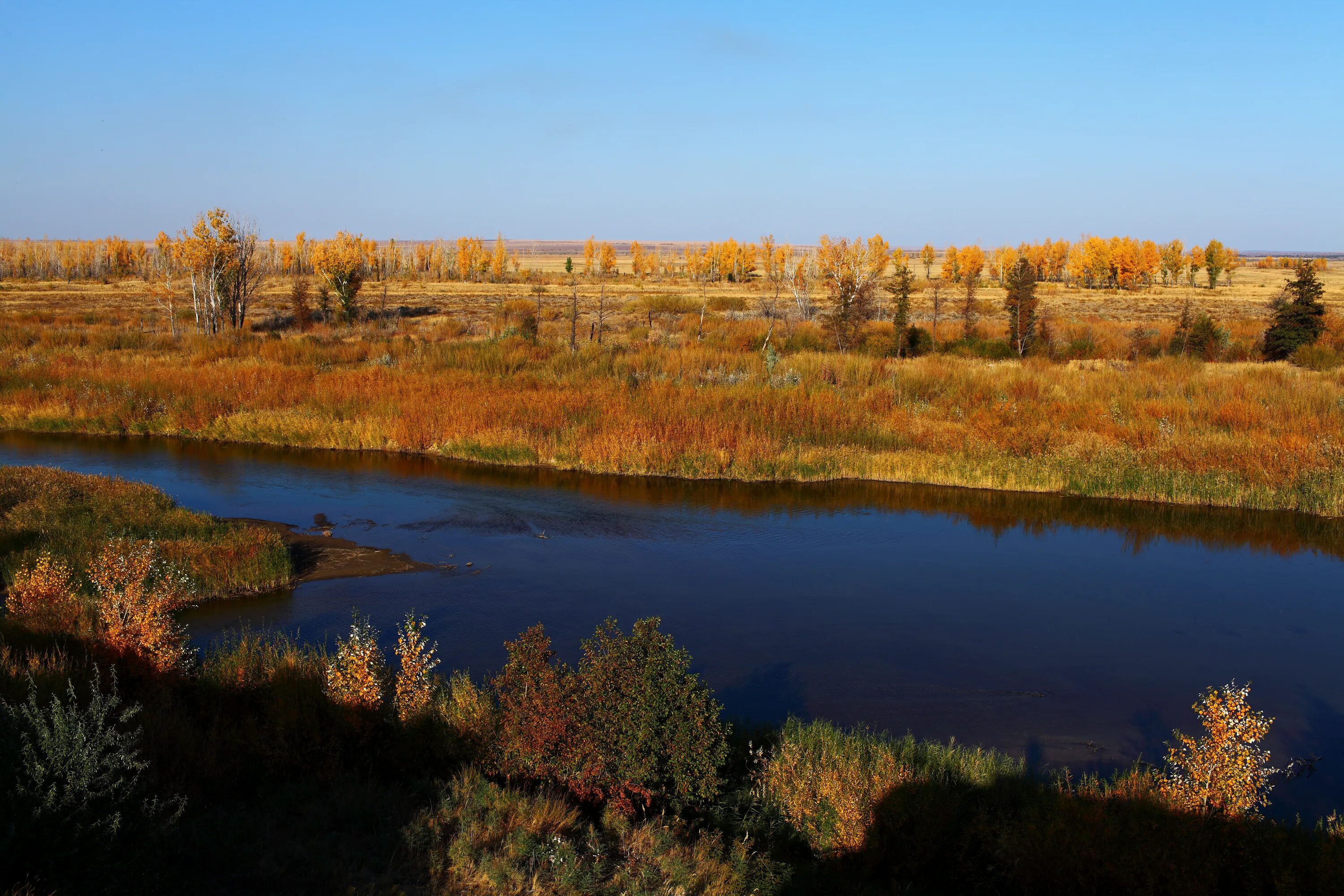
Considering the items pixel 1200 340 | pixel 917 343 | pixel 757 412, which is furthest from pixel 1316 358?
pixel 757 412

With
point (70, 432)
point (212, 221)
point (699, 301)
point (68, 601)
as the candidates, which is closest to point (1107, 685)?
point (68, 601)

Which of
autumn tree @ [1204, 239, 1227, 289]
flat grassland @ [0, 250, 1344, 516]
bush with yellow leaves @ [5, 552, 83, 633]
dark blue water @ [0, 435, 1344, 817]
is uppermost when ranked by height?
autumn tree @ [1204, 239, 1227, 289]

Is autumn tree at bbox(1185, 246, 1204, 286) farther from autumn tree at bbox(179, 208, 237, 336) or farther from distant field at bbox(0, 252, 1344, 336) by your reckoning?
autumn tree at bbox(179, 208, 237, 336)

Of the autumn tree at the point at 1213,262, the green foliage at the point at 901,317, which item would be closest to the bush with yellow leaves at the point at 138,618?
the green foliage at the point at 901,317

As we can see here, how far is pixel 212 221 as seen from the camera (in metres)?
35.5

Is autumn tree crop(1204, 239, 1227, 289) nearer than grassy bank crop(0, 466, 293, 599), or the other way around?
grassy bank crop(0, 466, 293, 599)

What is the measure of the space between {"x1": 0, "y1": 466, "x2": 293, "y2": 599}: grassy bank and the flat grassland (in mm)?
7330

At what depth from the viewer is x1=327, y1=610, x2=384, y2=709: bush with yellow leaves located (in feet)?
20.6

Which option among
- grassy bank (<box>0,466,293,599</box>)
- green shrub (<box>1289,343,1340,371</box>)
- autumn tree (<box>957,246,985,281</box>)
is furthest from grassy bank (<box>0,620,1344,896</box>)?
autumn tree (<box>957,246,985,281</box>)

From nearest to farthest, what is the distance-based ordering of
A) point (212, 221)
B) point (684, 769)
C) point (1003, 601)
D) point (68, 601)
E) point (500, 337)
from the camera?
point (684, 769) < point (68, 601) < point (1003, 601) < point (500, 337) < point (212, 221)

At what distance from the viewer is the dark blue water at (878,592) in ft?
28.9

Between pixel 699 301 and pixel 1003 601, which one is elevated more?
pixel 699 301

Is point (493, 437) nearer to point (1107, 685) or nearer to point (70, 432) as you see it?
point (70, 432)

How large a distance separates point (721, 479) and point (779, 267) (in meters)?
95.5
